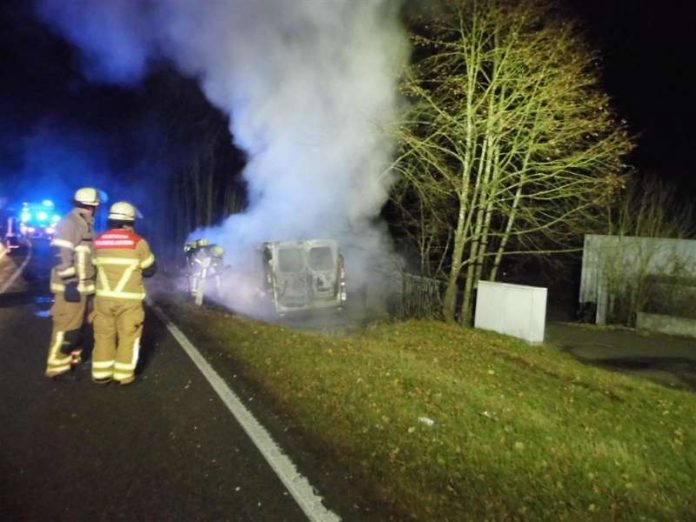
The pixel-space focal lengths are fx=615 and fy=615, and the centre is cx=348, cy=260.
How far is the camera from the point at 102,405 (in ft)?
18.2

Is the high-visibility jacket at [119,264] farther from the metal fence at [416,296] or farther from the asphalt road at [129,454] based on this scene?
the metal fence at [416,296]

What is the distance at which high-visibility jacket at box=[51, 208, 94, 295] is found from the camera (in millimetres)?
6426

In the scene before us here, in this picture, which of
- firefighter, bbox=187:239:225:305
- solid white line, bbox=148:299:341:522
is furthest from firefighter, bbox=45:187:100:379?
firefighter, bbox=187:239:225:305

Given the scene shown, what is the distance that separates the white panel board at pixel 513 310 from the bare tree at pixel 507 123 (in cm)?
83

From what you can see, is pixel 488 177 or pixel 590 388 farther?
pixel 488 177

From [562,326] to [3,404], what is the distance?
12.3 m

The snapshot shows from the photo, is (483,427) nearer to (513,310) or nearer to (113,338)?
(113,338)

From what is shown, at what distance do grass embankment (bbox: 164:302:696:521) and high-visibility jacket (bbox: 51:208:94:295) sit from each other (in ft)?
6.60

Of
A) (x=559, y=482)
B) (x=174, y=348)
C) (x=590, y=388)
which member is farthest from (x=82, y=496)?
(x=590, y=388)

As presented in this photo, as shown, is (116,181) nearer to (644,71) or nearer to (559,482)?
(644,71)

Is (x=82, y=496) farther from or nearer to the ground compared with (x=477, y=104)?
nearer to the ground

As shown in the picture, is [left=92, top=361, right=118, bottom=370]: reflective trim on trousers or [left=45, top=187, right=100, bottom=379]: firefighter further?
[left=45, top=187, right=100, bottom=379]: firefighter

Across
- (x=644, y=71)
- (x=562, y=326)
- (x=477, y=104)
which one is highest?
(x=644, y=71)

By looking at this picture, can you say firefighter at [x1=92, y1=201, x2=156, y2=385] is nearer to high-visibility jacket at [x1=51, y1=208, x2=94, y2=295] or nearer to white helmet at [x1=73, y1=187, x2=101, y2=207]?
high-visibility jacket at [x1=51, y1=208, x2=94, y2=295]
